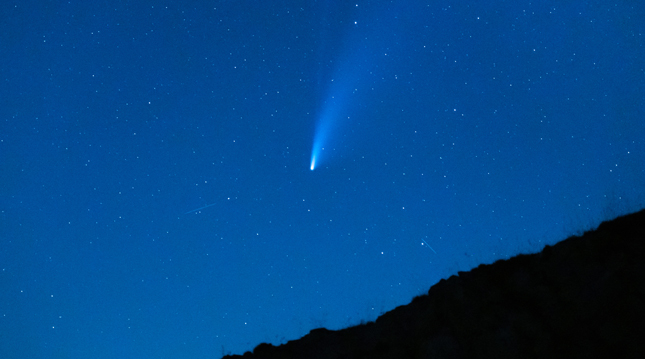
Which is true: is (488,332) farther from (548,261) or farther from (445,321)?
(548,261)

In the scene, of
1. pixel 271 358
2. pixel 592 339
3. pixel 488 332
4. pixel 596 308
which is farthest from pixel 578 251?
pixel 271 358

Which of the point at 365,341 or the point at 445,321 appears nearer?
the point at 445,321

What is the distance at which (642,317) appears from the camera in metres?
5.18

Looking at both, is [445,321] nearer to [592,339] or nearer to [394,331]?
[394,331]

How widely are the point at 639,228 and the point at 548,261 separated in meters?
1.31

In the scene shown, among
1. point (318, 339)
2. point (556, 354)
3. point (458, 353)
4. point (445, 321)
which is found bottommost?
point (556, 354)

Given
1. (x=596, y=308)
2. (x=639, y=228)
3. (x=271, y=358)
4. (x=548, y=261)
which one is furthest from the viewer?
(x=271, y=358)

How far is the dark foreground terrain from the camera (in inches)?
212

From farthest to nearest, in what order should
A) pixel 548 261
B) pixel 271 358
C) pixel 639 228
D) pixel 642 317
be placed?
1. pixel 271 358
2. pixel 548 261
3. pixel 639 228
4. pixel 642 317

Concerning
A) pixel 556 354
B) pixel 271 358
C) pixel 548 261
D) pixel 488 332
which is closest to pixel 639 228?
pixel 548 261

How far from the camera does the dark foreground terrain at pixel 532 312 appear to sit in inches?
212

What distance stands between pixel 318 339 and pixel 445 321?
2463 mm

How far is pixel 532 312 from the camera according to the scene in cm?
612

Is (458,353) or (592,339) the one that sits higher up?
(458,353)
